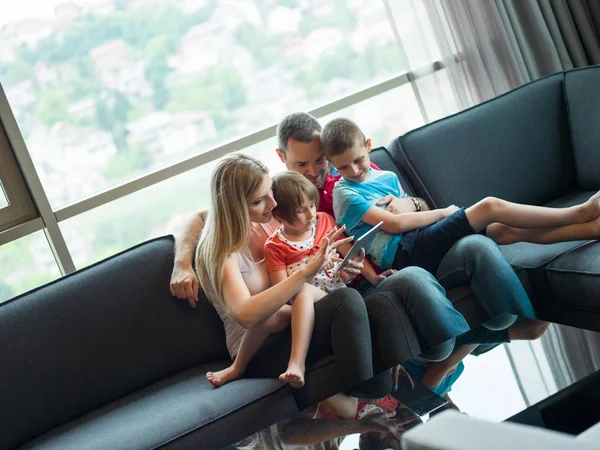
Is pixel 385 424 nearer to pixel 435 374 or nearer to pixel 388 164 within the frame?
pixel 435 374

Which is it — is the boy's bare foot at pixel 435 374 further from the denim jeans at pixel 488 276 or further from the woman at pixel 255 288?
the denim jeans at pixel 488 276

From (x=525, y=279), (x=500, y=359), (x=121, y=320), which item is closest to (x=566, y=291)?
(x=525, y=279)

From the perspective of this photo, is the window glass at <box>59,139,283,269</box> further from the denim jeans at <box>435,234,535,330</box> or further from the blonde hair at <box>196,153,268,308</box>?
the denim jeans at <box>435,234,535,330</box>

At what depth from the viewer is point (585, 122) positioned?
290 cm

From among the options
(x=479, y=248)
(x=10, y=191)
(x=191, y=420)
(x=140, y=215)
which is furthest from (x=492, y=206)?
(x=10, y=191)

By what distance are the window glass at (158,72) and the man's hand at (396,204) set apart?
1273 mm

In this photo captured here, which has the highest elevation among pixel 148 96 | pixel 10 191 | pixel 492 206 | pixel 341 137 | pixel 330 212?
pixel 148 96

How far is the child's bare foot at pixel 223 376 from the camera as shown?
232cm

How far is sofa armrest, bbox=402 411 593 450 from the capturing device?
2.75 ft

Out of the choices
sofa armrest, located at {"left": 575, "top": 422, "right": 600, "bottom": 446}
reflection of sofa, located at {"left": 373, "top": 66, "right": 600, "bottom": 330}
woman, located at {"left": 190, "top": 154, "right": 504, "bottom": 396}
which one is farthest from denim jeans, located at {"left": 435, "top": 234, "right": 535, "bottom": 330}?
sofa armrest, located at {"left": 575, "top": 422, "right": 600, "bottom": 446}

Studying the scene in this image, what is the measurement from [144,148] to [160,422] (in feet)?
5.73

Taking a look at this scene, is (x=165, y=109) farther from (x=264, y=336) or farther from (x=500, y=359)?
(x=500, y=359)

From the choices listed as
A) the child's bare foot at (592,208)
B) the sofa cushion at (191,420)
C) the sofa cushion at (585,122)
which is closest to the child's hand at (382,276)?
the sofa cushion at (191,420)

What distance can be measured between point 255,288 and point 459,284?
64 cm
